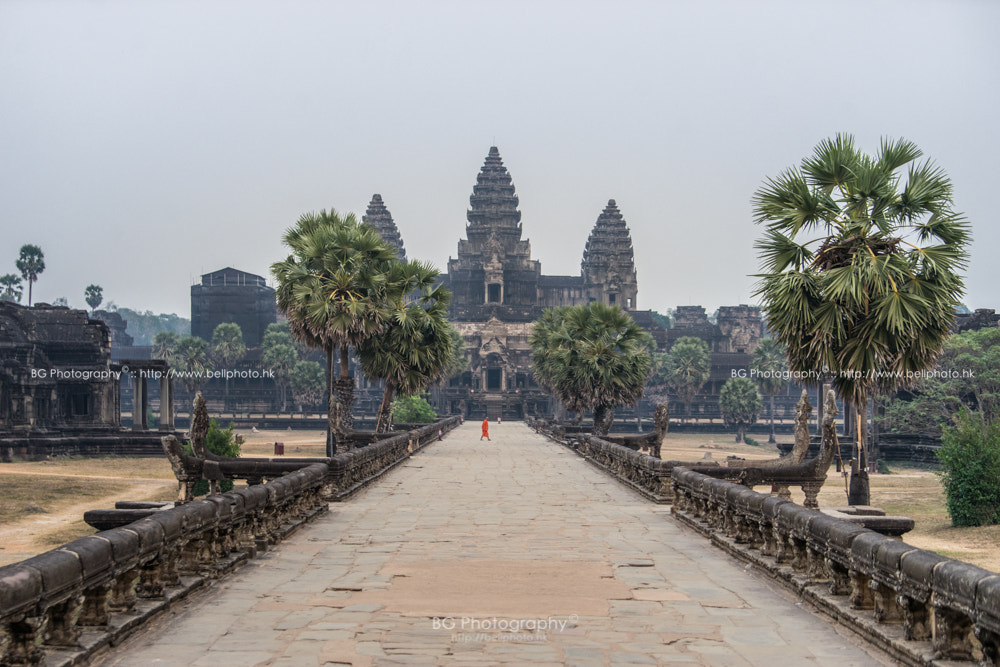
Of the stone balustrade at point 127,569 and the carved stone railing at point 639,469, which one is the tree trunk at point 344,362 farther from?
the stone balustrade at point 127,569

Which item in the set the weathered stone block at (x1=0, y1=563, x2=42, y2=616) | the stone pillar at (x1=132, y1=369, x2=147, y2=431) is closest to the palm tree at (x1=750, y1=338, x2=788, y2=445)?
the stone pillar at (x1=132, y1=369, x2=147, y2=431)

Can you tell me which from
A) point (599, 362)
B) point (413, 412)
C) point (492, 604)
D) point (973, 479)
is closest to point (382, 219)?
point (413, 412)

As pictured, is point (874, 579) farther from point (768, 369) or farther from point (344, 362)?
point (768, 369)

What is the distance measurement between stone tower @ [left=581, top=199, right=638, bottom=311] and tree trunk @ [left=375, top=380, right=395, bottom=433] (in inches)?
3805

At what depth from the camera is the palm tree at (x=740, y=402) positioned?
262 feet

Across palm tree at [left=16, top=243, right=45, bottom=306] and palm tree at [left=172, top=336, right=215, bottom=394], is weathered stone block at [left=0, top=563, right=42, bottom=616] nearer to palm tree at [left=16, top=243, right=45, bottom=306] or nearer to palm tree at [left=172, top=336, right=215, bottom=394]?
palm tree at [left=172, top=336, right=215, bottom=394]

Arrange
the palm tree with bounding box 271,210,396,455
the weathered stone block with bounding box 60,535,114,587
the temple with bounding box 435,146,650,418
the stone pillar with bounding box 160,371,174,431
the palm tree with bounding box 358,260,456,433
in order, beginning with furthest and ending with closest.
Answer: the temple with bounding box 435,146,650,418, the stone pillar with bounding box 160,371,174,431, the palm tree with bounding box 358,260,456,433, the palm tree with bounding box 271,210,396,455, the weathered stone block with bounding box 60,535,114,587

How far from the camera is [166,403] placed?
2067 inches

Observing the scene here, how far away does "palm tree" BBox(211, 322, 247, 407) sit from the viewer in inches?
4077

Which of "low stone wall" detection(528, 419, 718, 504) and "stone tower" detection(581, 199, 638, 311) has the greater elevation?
"stone tower" detection(581, 199, 638, 311)

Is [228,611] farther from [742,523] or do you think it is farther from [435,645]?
[742,523]

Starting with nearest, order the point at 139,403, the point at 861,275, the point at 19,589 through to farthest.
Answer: the point at 19,589 → the point at 861,275 → the point at 139,403

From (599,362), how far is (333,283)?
39.1 feet

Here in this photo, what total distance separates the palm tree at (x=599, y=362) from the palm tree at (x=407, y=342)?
6412 mm
